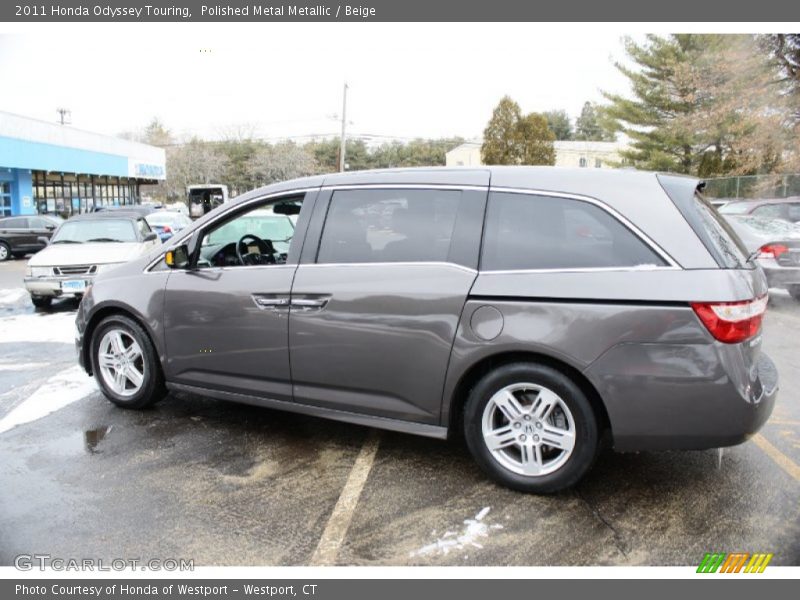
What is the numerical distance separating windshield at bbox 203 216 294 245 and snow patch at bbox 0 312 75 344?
3931 millimetres

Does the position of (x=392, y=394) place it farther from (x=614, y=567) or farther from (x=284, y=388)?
(x=614, y=567)

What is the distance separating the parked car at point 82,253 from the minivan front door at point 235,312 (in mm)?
5526

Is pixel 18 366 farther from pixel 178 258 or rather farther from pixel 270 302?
pixel 270 302

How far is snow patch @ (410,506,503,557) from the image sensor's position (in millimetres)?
2982

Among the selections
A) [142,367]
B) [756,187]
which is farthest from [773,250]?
[756,187]

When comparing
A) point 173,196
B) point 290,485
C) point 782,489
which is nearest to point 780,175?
point 782,489

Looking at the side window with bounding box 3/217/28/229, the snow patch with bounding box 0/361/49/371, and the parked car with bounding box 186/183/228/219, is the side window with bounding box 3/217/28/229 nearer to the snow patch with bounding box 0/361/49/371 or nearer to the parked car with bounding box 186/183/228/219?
the parked car with bounding box 186/183/228/219

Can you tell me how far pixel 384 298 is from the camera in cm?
373

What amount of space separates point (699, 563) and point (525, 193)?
2.06 m

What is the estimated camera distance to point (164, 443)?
434 cm

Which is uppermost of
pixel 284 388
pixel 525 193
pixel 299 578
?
pixel 525 193

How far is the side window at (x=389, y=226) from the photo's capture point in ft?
12.2

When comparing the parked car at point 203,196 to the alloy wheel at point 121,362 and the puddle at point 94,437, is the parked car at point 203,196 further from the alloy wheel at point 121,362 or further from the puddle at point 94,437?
the puddle at point 94,437
